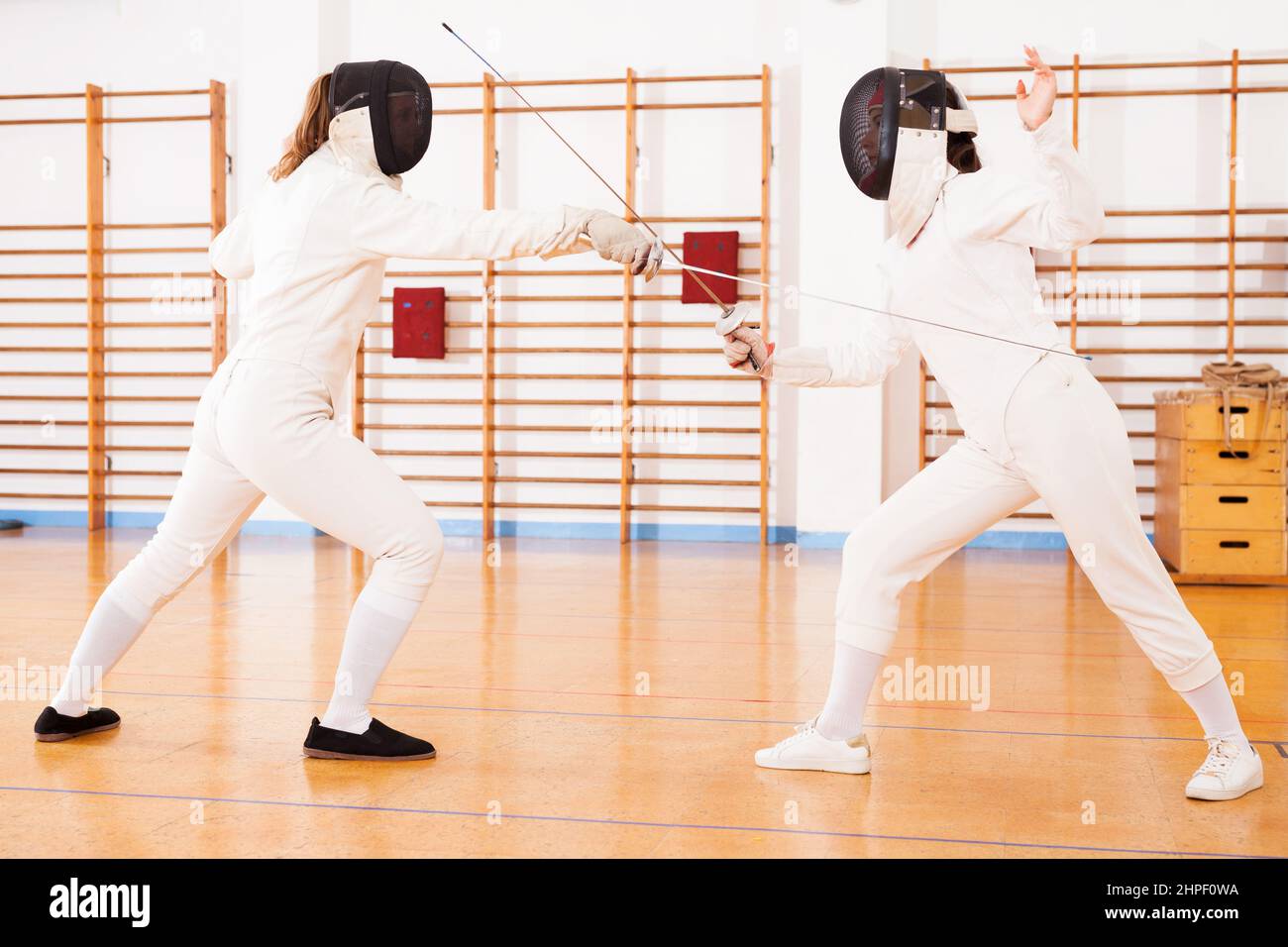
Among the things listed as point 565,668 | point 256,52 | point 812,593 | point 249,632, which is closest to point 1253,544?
point 812,593

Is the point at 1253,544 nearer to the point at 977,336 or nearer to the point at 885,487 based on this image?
the point at 885,487

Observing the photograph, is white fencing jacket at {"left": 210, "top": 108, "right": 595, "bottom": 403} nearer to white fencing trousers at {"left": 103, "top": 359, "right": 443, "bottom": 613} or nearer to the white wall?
white fencing trousers at {"left": 103, "top": 359, "right": 443, "bottom": 613}

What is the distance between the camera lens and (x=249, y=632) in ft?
12.7

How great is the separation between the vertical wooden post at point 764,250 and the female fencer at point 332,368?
4.16 meters

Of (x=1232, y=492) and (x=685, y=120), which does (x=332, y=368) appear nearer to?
(x=1232, y=492)

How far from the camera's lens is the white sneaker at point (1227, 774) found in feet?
7.20

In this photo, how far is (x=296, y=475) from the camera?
2.29 metres

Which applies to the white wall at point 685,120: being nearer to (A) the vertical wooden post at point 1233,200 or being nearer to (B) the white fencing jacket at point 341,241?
(A) the vertical wooden post at point 1233,200

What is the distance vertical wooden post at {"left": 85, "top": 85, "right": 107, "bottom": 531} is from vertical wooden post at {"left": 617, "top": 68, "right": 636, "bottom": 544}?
3039mm

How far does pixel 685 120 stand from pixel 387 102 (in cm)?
457

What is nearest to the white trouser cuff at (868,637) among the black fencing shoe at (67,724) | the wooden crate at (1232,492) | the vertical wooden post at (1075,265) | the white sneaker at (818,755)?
the white sneaker at (818,755)

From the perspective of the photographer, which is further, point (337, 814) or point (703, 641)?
point (703, 641)

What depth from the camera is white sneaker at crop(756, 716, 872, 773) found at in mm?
2393

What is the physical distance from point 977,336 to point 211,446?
4.82ft
